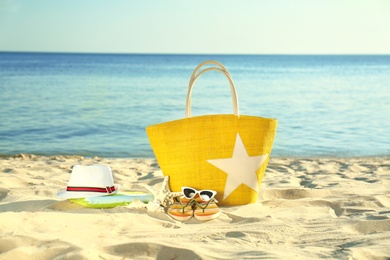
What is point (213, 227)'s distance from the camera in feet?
10.9

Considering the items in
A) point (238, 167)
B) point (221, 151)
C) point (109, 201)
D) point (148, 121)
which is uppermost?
point (221, 151)

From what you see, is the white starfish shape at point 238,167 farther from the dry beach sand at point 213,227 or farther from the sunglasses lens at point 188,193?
the sunglasses lens at point 188,193

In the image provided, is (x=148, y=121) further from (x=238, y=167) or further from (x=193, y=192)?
(x=193, y=192)

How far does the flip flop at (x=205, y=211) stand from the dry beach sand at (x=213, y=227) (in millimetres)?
43

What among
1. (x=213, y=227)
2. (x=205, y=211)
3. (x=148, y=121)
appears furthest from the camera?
(x=148, y=121)

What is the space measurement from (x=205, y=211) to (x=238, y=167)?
606 mm

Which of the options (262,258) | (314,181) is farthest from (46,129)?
(262,258)

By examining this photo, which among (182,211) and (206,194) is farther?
(206,194)

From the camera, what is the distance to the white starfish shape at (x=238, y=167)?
13.1 ft

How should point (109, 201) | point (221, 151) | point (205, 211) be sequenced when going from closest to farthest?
point (205, 211) → point (109, 201) → point (221, 151)

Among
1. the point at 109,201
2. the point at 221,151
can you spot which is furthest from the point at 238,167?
the point at 109,201

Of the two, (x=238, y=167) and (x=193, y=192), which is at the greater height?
(x=238, y=167)

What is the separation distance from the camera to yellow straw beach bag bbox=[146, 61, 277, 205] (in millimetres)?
3992

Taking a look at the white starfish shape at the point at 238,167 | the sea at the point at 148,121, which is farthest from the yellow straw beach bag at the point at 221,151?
the sea at the point at 148,121
